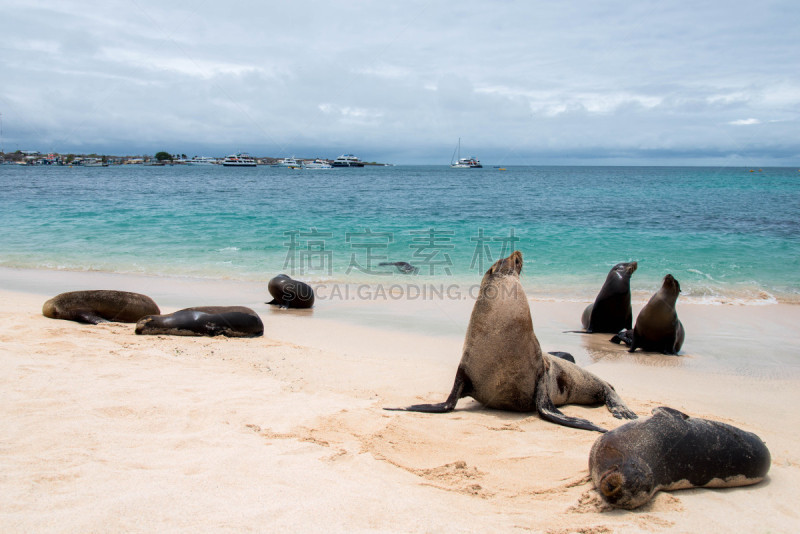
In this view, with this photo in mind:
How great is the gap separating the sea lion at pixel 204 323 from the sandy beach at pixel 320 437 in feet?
0.96

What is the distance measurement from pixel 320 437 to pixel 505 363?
5.92 feet

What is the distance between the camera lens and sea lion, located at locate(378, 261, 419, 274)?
14148 mm

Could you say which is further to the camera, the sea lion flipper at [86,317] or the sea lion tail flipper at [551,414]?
the sea lion flipper at [86,317]

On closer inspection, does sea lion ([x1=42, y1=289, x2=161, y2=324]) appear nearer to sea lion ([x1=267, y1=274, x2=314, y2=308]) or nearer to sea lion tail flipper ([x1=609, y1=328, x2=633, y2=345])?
sea lion ([x1=267, y1=274, x2=314, y2=308])

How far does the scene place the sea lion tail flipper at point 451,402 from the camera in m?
4.68

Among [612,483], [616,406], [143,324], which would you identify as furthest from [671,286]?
[143,324]

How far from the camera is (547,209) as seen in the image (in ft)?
101

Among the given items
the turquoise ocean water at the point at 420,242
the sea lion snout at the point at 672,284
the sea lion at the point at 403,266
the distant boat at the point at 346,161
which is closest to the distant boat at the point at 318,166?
the distant boat at the point at 346,161

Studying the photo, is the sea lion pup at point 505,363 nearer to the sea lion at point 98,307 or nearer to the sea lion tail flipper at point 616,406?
the sea lion tail flipper at point 616,406

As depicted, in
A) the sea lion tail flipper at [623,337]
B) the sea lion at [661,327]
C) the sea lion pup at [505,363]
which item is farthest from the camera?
the sea lion tail flipper at [623,337]

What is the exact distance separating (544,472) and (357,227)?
19.4m

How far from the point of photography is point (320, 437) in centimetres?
388

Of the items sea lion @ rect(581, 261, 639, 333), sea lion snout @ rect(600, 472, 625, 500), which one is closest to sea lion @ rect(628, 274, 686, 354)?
sea lion @ rect(581, 261, 639, 333)

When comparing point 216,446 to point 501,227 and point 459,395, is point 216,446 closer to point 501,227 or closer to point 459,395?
point 459,395
